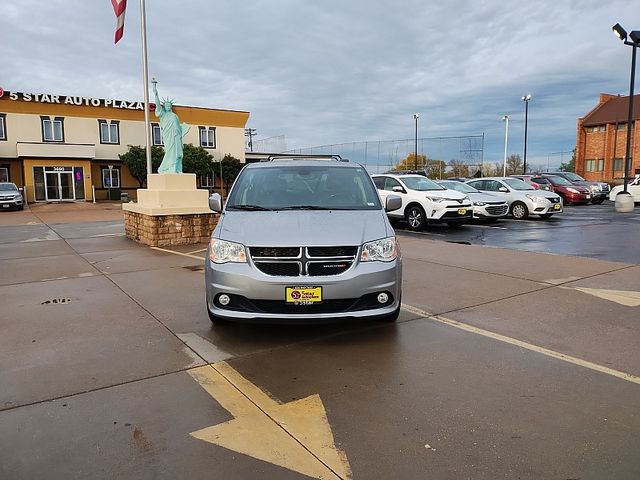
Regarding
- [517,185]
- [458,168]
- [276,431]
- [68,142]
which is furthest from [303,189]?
[458,168]

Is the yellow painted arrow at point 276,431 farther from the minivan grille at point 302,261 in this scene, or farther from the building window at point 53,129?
the building window at point 53,129

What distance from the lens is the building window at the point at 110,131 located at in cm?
3644

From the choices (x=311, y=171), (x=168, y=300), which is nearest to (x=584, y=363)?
(x=311, y=171)

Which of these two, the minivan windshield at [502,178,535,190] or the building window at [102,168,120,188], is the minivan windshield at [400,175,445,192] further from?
the building window at [102,168,120,188]

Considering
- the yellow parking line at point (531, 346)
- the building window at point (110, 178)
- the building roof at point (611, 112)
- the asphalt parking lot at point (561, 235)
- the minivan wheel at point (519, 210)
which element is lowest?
the yellow parking line at point (531, 346)

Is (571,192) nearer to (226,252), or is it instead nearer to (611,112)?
(226,252)

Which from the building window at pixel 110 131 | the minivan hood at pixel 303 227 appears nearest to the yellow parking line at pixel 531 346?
the minivan hood at pixel 303 227

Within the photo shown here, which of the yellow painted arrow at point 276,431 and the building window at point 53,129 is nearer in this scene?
the yellow painted arrow at point 276,431

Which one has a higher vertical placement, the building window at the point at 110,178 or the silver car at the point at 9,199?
the building window at the point at 110,178

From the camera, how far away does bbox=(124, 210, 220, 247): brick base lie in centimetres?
1106

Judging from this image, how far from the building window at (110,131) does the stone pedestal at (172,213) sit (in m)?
A: 27.7

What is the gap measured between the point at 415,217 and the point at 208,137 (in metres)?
30.0

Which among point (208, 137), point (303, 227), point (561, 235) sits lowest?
point (561, 235)

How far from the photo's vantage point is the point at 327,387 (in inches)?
143
